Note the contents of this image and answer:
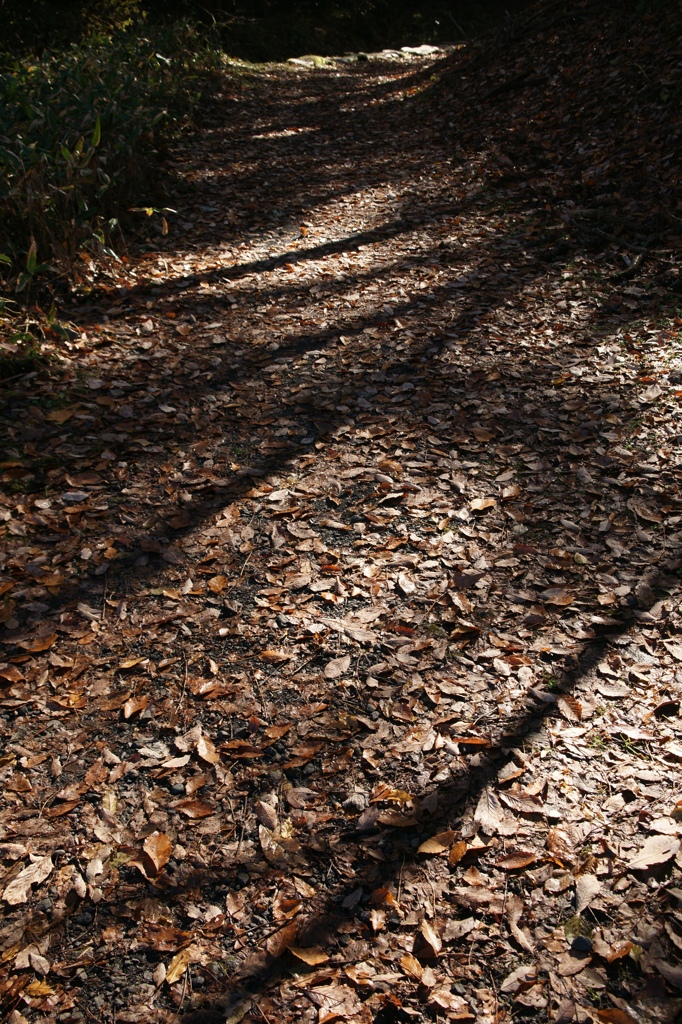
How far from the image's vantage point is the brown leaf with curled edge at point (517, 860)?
7.52 ft

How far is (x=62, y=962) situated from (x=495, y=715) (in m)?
1.80

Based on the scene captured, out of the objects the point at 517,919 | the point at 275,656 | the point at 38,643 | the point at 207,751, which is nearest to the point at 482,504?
the point at 275,656

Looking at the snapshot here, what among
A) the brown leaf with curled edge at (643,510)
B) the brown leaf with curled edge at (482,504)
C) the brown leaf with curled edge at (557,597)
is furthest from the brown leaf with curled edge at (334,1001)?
the brown leaf with curled edge at (643,510)

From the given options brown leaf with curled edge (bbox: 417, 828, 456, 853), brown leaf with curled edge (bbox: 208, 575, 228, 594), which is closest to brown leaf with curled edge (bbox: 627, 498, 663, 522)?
brown leaf with curled edge (bbox: 417, 828, 456, 853)

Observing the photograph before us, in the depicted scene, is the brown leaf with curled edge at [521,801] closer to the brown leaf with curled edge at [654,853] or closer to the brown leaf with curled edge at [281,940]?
the brown leaf with curled edge at [654,853]

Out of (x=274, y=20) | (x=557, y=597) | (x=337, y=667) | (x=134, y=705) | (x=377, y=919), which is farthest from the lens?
(x=274, y=20)

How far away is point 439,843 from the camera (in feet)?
7.78

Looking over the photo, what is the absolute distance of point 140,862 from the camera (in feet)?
7.66

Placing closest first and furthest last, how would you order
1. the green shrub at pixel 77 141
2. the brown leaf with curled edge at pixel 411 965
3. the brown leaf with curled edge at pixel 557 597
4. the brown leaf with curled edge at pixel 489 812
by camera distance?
the brown leaf with curled edge at pixel 411 965
the brown leaf with curled edge at pixel 489 812
the brown leaf with curled edge at pixel 557 597
the green shrub at pixel 77 141

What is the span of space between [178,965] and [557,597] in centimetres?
224

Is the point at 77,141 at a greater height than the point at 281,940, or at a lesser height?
greater

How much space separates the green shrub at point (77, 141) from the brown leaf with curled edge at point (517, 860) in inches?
191

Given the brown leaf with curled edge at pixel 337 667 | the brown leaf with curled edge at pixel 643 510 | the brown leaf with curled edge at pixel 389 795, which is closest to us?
the brown leaf with curled edge at pixel 389 795

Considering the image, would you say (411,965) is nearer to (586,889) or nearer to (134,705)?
(586,889)
